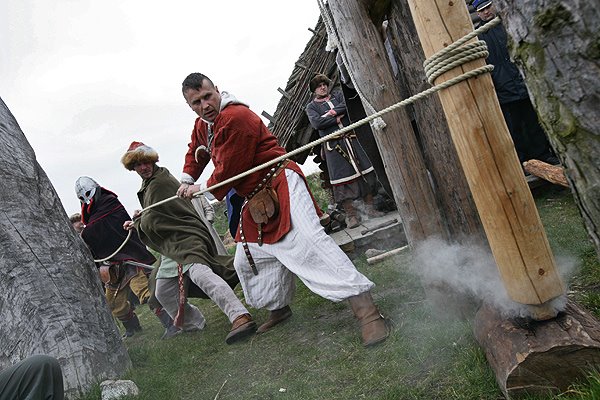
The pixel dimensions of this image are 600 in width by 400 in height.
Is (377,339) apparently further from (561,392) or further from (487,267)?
(561,392)

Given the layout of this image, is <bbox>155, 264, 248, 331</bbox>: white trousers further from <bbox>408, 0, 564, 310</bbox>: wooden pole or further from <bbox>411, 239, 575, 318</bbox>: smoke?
<bbox>408, 0, 564, 310</bbox>: wooden pole

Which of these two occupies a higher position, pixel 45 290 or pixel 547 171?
pixel 45 290

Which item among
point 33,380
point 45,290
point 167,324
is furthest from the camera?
point 167,324

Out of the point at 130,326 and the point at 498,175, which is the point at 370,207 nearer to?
the point at 130,326

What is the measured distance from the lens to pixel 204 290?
481 cm

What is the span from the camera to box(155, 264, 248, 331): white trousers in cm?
457

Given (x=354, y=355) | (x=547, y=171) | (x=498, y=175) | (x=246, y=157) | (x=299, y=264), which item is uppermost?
(x=246, y=157)

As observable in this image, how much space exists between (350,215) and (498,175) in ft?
16.5

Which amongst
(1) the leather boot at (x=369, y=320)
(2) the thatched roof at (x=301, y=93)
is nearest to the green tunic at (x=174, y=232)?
(1) the leather boot at (x=369, y=320)

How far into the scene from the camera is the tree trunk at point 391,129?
312 centimetres

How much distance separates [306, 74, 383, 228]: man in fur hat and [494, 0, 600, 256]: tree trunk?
17.8ft

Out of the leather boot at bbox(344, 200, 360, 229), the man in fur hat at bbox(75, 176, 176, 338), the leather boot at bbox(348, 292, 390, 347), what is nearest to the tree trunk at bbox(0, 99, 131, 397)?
the leather boot at bbox(348, 292, 390, 347)

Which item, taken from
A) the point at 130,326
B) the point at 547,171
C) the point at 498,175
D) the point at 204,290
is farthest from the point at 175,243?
the point at 498,175

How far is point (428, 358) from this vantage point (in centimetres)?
277
